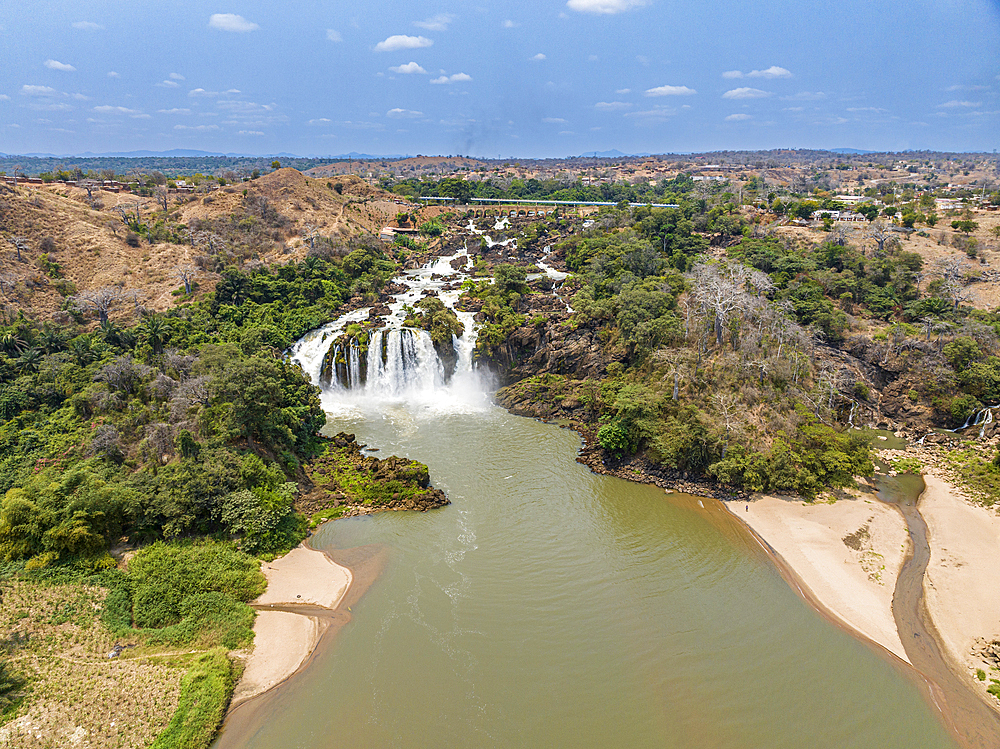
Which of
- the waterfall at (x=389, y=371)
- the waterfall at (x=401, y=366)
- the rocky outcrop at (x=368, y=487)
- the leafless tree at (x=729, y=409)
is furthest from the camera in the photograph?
the waterfall at (x=401, y=366)

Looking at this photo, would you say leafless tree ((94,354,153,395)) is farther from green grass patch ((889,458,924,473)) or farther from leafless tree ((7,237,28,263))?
green grass patch ((889,458,924,473))

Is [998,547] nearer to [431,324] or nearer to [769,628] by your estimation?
[769,628]

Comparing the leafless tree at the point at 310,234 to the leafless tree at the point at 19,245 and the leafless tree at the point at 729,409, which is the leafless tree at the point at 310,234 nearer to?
the leafless tree at the point at 19,245

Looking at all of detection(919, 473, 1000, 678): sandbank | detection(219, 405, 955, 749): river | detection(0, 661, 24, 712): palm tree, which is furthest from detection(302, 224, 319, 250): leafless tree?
detection(919, 473, 1000, 678): sandbank

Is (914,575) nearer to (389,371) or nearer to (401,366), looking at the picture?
(401,366)

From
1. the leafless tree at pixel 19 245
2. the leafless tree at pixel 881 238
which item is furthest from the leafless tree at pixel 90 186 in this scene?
the leafless tree at pixel 881 238

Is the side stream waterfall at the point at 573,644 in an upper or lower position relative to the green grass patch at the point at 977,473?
lower
